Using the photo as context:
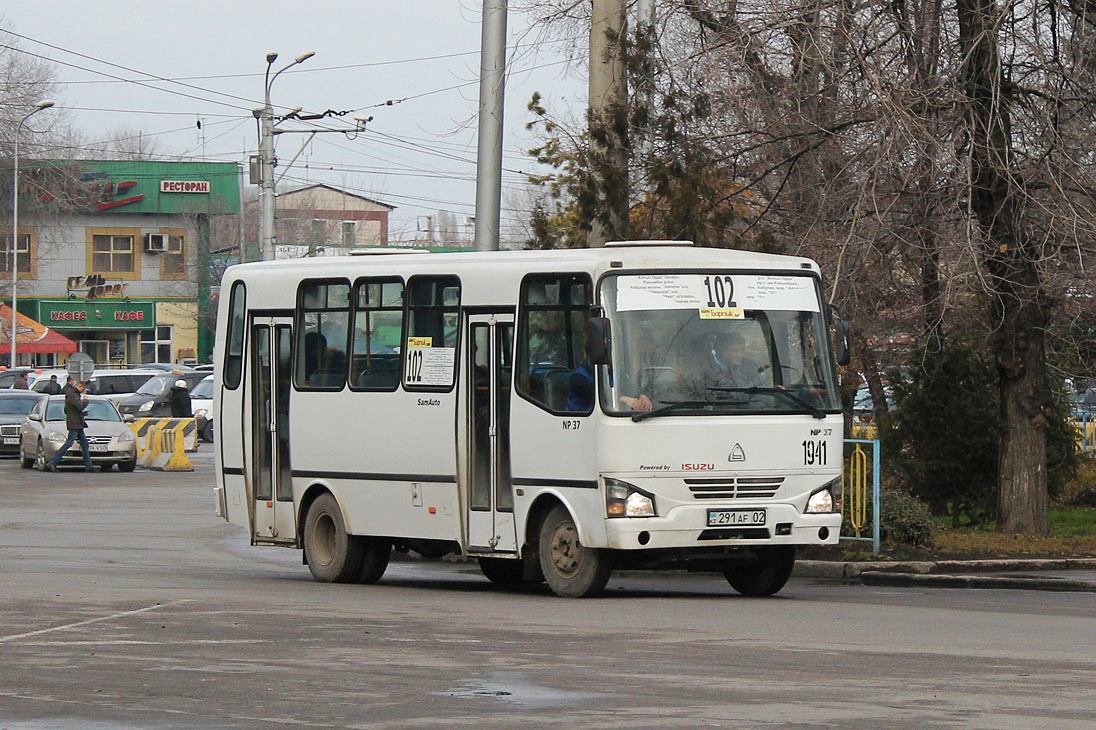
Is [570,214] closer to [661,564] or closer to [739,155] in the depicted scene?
[739,155]

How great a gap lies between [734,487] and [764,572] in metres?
1.42

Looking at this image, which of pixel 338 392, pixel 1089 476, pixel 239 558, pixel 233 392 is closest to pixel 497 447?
pixel 338 392

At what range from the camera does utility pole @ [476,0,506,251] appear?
19.6 metres

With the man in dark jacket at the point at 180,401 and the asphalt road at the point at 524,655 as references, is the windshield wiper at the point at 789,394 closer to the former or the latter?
the asphalt road at the point at 524,655

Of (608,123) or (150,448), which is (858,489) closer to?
(608,123)

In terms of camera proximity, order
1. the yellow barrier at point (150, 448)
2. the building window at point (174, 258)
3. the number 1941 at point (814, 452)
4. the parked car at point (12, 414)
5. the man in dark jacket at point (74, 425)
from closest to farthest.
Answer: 1. the number 1941 at point (814, 452)
2. the man in dark jacket at point (74, 425)
3. the yellow barrier at point (150, 448)
4. the parked car at point (12, 414)
5. the building window at point (174, 258)

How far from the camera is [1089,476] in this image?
31.3 m

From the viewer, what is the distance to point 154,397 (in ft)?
177

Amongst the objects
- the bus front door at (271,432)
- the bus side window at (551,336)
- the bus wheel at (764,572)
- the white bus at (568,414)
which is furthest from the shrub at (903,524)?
the bus front door at (271,432)

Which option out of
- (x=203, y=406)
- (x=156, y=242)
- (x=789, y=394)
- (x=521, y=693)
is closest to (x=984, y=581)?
(x=789, y=394)

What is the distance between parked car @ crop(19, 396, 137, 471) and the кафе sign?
4786cm

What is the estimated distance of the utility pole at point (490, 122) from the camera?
1964 cm

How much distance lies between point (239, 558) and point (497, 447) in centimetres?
687

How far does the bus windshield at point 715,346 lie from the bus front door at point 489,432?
124 cm
